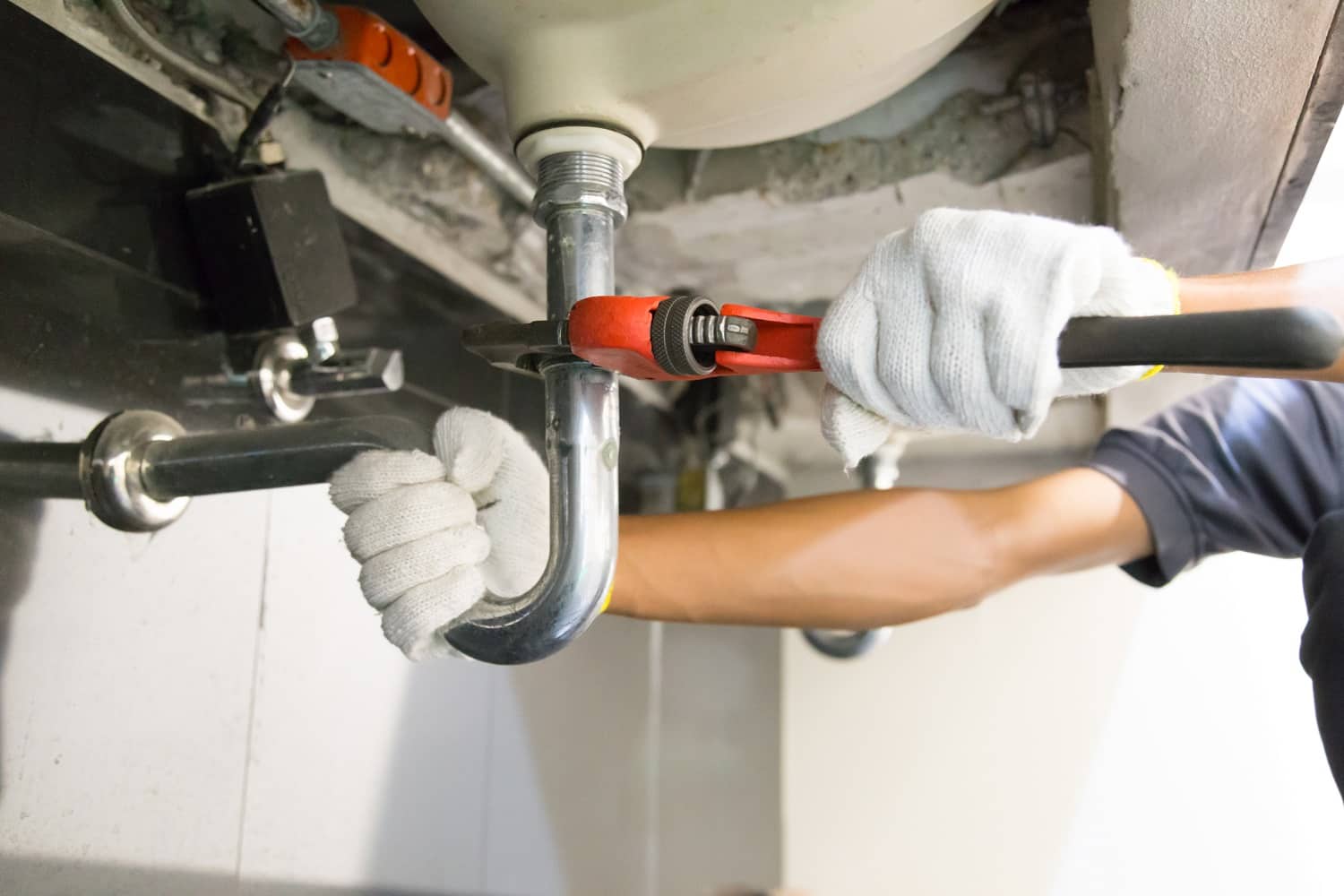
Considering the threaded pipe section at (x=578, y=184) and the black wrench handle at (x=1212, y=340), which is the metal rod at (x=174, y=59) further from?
the black wrench handle at (x=1212, y=340)

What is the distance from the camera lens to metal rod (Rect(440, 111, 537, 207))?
0.62m

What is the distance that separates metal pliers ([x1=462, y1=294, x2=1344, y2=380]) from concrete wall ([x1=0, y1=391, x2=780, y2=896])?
27 cm

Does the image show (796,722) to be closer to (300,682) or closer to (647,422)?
(647,422)

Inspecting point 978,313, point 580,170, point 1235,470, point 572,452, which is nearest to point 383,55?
point 580,170

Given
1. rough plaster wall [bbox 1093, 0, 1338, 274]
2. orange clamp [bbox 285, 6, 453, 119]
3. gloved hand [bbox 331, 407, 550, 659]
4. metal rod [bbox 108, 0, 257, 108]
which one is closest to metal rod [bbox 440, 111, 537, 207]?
orange clamp [bbox 285, 6, 453, 119]

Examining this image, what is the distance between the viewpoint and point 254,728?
627mm

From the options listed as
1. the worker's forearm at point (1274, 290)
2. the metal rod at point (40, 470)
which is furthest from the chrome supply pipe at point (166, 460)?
the worker's forearm at point (1274, 290)

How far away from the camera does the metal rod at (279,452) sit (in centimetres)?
43

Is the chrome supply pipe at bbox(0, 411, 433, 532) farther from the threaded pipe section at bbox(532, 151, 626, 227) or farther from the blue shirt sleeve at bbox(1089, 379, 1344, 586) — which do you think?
the blue shirt sleeve at bbox(1089, 379, 1344, 586)

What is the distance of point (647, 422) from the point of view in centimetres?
128

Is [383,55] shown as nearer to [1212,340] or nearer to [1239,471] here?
[1212,340]

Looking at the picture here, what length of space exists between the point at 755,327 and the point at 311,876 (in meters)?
0.58

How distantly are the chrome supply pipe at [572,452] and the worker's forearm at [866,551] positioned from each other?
6.3 inches

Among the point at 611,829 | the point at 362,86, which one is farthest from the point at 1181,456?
the point at 611,829
